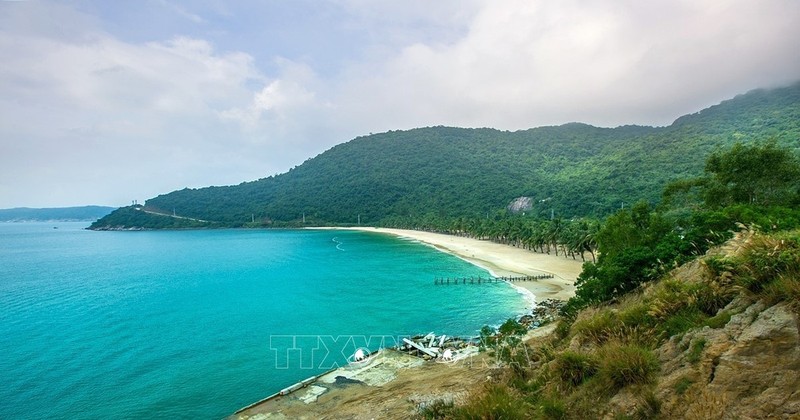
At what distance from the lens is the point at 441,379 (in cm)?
1792

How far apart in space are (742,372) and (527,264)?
191ft

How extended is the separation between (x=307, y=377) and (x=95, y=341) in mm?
21018

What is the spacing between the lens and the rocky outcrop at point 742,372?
6102mm

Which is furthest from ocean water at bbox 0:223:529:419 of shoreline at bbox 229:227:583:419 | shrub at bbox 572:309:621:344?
shrub at bbox 572:309:621:344

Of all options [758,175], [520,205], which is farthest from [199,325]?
[520,205]

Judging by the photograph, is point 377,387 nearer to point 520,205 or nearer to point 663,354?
point 663,354

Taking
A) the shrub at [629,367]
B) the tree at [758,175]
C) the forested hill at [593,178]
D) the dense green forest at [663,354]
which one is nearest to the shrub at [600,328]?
the dense green forest at [663,354]

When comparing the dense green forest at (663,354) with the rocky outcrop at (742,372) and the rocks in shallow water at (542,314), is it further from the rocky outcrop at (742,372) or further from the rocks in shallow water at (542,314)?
the rocks in shallow water at (542,314)

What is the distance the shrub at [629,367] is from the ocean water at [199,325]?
18001 millimetres

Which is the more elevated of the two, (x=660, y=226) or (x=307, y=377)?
(x=660, y=226)

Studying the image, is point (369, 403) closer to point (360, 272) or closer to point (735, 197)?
point (735, 197)

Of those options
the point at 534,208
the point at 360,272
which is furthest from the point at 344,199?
the point at 360,272

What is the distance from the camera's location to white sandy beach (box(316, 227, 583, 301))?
4462cm

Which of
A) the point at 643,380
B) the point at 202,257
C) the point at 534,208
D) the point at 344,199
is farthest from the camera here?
the point at 344,199
